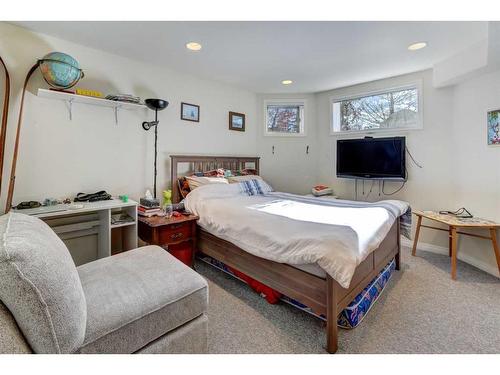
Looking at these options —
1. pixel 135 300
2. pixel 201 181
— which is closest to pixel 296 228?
pixel 135 300

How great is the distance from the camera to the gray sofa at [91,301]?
0.79 m

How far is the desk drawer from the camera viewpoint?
2.31 meters

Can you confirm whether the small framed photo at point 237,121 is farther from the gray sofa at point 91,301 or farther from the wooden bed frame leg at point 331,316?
the wooden bed frame leg at point 331,316

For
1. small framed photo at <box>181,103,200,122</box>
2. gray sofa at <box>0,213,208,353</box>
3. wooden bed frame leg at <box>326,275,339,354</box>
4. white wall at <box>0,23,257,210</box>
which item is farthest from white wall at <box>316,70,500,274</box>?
gray sofa at <box>0,213,208,353</box>

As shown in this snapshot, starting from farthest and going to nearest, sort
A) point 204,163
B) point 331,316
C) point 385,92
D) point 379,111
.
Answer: point 379,111, point 385,92, point 204,163, point 331,316

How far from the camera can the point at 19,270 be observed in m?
0.79

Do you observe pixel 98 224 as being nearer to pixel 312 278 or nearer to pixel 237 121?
pixel 312 278

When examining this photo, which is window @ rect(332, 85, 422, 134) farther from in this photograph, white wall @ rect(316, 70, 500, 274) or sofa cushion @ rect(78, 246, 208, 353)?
sofa cushion @ rect(78, 246, 208, 353)

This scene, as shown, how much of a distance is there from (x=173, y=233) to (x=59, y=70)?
1.69 metres

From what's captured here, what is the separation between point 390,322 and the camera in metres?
1.74

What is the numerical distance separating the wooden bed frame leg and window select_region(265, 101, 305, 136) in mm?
3118

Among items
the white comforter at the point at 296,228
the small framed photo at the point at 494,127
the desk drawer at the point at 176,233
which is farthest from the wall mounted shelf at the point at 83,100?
the small framed photo at the point at 494,127

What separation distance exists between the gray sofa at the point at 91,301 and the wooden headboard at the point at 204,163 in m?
1.54
